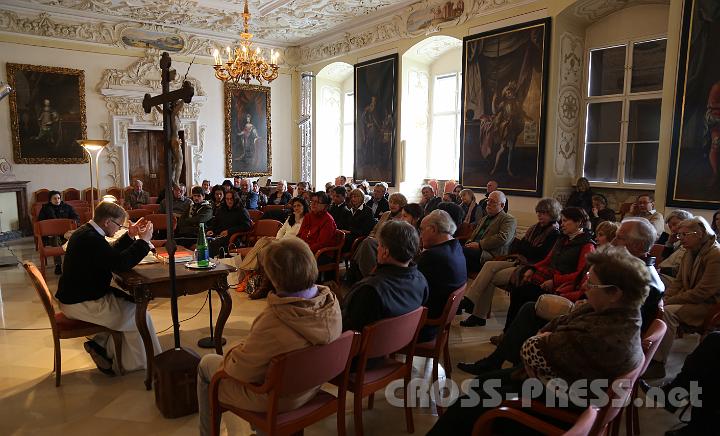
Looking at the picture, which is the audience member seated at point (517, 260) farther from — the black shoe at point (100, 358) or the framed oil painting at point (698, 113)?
the black shoe at point (100, 358)

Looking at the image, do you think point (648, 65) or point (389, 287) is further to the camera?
point (648, 65)

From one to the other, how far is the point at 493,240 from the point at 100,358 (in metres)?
3.77

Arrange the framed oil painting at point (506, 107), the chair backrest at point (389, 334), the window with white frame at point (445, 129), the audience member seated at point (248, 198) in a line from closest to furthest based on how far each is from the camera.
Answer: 1. the chair backrest at point (389, 334)
2. the framed oil painting at point (506, 107)
3. the audience member seated at point (248, 198)
4. the window with white frame at point (445, 129)

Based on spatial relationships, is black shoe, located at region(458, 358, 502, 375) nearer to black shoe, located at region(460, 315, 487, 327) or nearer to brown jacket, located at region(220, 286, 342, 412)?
black shoe, located at region(460, 315, 487, 327)

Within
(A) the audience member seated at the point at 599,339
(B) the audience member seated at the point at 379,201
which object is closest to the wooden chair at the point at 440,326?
(A) the audience member seated at the point at 599,339

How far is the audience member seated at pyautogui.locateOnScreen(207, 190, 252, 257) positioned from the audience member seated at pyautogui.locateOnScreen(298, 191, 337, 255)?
4.18 ft

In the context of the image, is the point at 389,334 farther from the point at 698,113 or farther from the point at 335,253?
the point at 698,113

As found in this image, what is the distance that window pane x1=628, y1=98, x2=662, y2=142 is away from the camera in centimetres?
744

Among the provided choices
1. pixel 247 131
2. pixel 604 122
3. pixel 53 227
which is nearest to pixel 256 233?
pixel 53 227

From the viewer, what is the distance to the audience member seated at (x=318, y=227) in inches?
225

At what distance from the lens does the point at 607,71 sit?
7859 millimetres

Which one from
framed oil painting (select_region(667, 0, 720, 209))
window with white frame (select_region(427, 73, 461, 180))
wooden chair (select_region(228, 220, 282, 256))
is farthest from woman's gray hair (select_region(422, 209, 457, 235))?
window with white frame (select_region(427, 73, 461, 180))

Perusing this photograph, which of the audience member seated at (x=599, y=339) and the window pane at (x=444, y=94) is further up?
the window pane at (x=444, y=94)

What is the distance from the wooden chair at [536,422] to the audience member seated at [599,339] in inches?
7.1
